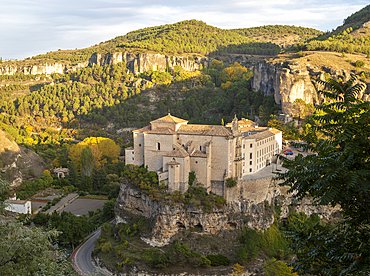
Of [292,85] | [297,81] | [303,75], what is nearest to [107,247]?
[292,85]

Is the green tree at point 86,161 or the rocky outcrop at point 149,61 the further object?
the rocky outcrop at point 149,61

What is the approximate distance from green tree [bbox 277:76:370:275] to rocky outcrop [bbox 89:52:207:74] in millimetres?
129302

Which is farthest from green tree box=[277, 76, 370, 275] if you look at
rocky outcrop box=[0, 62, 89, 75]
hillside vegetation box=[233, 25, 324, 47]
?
hillside vegetation box=[233, 25, 324, 47]

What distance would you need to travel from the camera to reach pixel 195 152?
135ft

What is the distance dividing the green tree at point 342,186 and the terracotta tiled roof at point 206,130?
2842cm

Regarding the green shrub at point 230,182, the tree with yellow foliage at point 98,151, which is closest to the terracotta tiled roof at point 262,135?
the green shrub at point 230,182

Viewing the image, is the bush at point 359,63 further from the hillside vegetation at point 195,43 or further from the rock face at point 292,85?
the hillside vegetation at point 195,43

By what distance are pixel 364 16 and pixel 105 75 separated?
3537 inches

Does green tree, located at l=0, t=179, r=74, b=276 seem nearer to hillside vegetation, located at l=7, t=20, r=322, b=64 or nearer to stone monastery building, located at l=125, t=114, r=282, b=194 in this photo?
stone monastery building, located at l=125, t=114, r=282, b=194

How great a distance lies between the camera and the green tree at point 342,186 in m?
9.82

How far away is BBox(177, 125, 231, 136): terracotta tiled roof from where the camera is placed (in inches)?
1596

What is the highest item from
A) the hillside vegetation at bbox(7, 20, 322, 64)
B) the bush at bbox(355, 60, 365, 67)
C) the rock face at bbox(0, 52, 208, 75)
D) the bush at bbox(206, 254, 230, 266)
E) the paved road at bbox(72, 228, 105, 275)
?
the hillside vegetation at bbox(7, 20, 322, 64)

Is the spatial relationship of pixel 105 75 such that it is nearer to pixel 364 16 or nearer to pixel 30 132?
pixel 30 132

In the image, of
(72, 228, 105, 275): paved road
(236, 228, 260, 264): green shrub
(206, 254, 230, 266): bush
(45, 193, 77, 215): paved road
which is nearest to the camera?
(236, 228, 260, 264): green shrub
